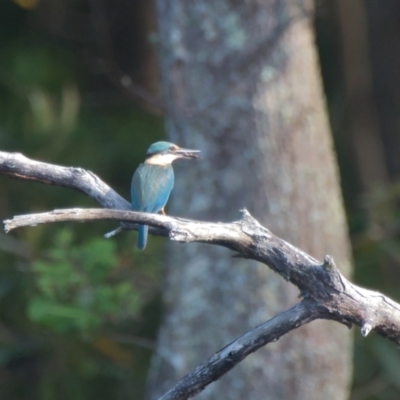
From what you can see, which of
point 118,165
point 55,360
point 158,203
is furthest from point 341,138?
point 158,203

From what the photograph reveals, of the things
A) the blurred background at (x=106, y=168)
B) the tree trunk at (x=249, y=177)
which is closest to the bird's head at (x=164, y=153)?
the tree trunk at (x=249, y=177)

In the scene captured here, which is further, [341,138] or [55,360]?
[341,138]

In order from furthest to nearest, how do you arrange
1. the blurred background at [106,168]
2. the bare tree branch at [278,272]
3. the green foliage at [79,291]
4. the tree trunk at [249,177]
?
the blurred background at [106,168] → the green foliage at [79,291] → the tree trunk at [249,177] → the bare tree branch at [278,272]

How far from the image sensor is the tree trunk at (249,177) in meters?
4.75

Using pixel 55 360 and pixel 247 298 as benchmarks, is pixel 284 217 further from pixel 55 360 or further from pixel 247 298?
pixel 55 360

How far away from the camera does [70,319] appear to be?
17.0 ft

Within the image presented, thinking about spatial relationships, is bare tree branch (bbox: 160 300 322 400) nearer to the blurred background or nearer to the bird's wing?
the bird's wing

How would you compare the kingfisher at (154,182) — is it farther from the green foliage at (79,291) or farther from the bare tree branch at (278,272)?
the green foliage at (79,291)

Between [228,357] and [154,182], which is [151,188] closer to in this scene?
[154,182]

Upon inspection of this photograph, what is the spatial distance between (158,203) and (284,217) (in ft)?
4.51

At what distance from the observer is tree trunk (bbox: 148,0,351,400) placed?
475cm

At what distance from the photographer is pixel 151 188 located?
353 centimetres

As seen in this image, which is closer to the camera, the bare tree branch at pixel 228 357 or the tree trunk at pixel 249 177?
the bare tree branch at pixel 228 357

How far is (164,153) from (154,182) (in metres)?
0.28
